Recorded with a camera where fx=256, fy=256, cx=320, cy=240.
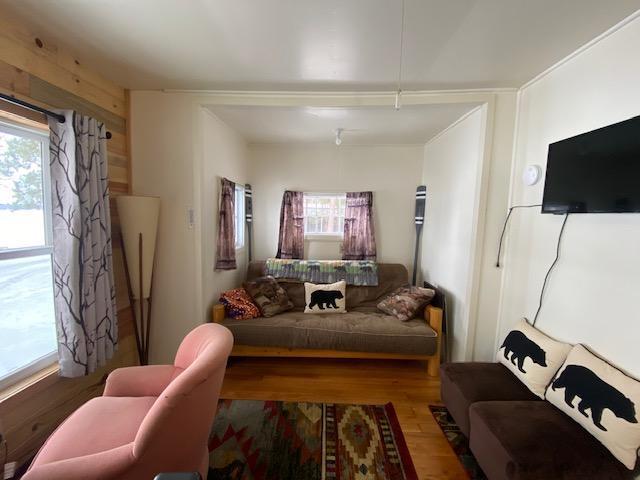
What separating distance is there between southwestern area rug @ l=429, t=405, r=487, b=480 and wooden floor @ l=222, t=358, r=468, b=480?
40mm

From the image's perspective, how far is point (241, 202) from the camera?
335cm

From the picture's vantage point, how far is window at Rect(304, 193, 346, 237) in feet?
11.7

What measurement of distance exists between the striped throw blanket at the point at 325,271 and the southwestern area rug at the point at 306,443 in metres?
1.35

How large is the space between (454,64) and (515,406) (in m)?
2.08

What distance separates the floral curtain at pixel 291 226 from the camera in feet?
11.3

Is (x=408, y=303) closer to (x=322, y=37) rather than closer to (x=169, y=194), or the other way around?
(x=322, y=37)

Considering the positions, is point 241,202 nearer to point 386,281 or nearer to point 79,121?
point 79,121

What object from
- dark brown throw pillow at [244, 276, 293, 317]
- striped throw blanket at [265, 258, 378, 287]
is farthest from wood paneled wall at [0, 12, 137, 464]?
striped throw blanket at [265, 258, 378, 287]

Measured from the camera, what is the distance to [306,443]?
1.63 meters

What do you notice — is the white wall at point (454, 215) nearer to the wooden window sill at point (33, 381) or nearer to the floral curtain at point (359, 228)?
the floral curtain at point (359, 228)

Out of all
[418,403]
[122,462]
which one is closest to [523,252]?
[418,403]

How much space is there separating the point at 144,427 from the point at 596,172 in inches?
92.9

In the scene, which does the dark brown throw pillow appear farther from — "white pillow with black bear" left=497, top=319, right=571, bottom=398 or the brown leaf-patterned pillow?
"white pillow with black bear" left=497, top=319, right=571, bottom=398

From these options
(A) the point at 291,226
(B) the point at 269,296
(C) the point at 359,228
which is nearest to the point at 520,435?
(B) the point at 269,296
